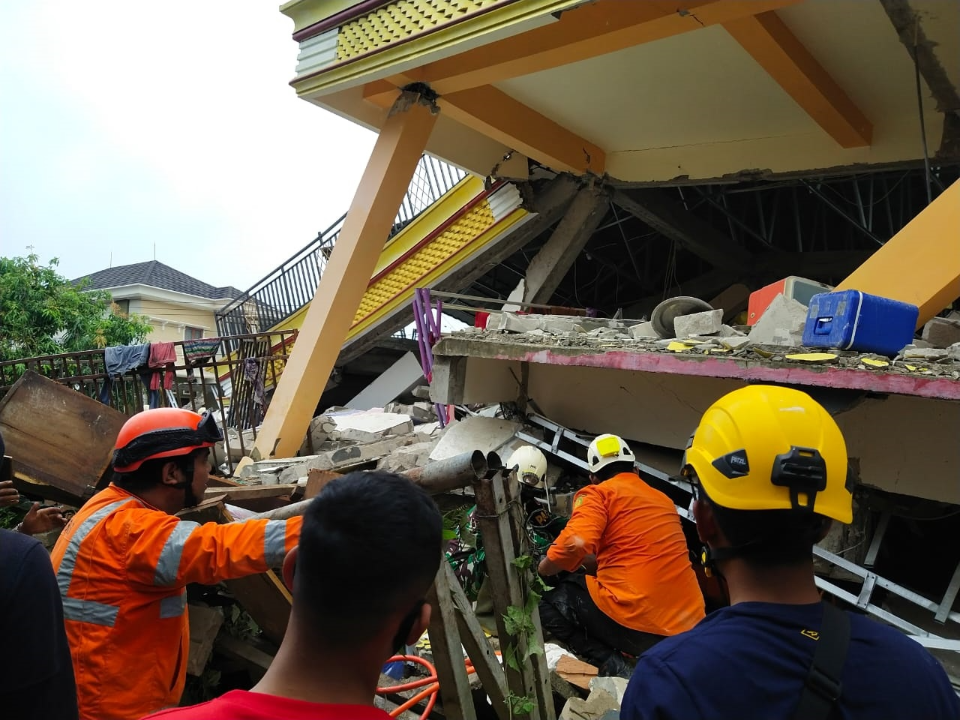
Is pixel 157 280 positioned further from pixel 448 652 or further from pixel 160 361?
pixel 448 652

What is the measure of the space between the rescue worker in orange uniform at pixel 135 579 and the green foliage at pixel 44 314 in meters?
9.23

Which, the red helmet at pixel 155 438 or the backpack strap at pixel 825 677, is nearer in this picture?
the backpack strap at pixel 825 677

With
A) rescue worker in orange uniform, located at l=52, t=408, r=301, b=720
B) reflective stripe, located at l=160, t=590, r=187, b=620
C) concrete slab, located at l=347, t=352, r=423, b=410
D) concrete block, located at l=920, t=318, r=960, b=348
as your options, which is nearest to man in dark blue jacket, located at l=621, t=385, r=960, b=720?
rescue worker in orange uniform, located at l=52, t=408, r=301, b=720

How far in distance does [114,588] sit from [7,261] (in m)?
10.8

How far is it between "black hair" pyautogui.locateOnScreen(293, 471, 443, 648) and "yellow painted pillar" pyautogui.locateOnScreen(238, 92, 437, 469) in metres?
6.31

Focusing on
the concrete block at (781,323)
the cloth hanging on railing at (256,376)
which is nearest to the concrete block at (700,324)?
the concrete block at (781,323)

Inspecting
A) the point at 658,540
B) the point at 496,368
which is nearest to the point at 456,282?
the point at 496,368

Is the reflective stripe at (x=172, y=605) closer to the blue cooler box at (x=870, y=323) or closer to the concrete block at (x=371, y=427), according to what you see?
the blue cooler box at (x=870, y=323)

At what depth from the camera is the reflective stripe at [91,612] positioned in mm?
1955

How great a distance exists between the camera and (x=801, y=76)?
221 inches

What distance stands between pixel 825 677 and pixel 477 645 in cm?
138

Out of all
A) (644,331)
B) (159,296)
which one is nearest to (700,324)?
(644,331)

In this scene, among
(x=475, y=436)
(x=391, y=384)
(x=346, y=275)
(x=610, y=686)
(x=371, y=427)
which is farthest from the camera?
(x=391, y=384)

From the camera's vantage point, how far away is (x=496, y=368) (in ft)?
21.1
